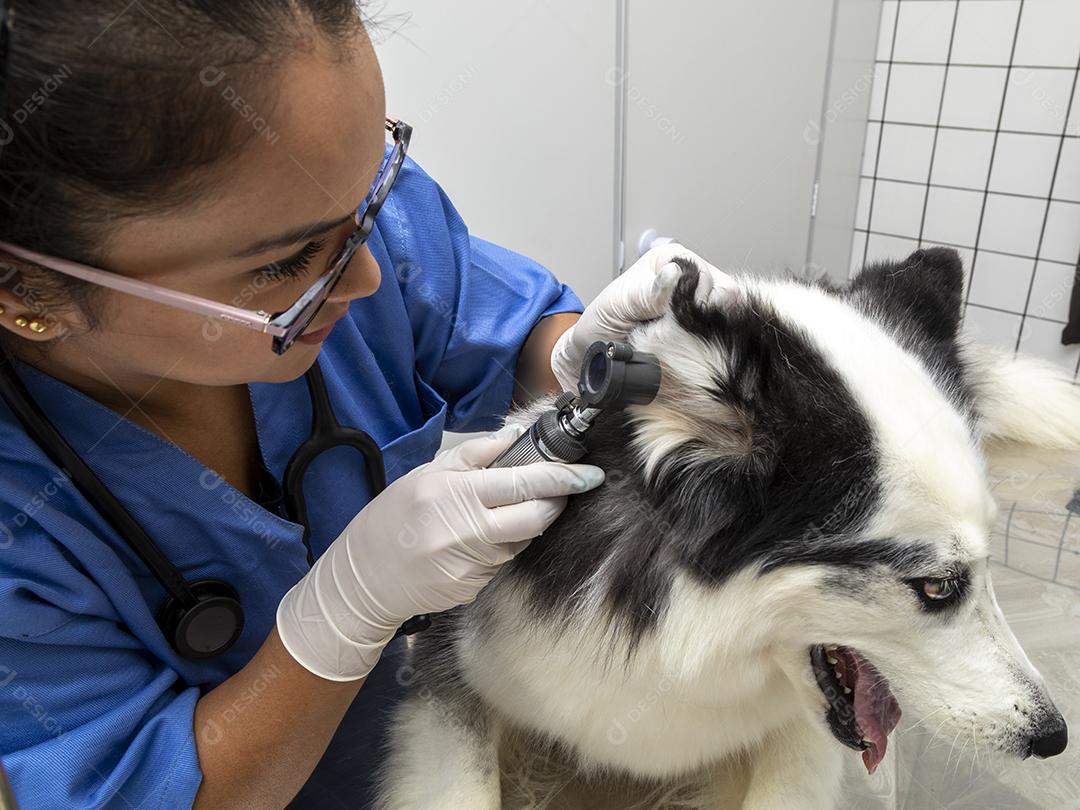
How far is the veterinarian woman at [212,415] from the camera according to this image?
590 millimetres

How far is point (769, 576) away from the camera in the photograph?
80 centimetres

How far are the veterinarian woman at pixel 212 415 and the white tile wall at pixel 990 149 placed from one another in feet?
6.73

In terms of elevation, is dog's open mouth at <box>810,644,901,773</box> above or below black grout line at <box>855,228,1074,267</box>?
above

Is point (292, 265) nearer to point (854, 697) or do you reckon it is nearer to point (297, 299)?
point (297, 299)

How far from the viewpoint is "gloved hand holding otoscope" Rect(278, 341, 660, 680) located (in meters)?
0.80

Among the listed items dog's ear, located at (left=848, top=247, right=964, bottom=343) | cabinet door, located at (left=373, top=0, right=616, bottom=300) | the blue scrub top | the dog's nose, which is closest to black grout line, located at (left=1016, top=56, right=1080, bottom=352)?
cabinet door, located at (left=373, top=0, right=616, bottom=300)

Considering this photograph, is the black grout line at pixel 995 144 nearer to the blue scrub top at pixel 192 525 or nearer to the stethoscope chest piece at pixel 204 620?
the blue scrub top at pixel 192 525

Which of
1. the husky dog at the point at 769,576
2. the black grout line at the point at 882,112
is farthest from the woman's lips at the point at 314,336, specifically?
the black grout line at the point at 882,112

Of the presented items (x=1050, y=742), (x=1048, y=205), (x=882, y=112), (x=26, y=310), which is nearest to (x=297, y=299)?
(x=26, y=310)

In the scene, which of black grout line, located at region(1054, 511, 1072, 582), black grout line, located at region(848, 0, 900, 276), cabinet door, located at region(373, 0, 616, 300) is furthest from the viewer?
black grout line, located at region(848, 0, 900, 276)

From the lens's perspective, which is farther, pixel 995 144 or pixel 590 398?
pixel 995 144

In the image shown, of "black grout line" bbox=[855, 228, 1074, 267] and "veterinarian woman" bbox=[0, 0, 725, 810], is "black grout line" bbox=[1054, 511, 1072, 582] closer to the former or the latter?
"veterinarian woman" bbox=[0, 0, 725, 810]

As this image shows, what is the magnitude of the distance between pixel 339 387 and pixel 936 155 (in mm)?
2430

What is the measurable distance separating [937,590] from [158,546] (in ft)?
2.56
